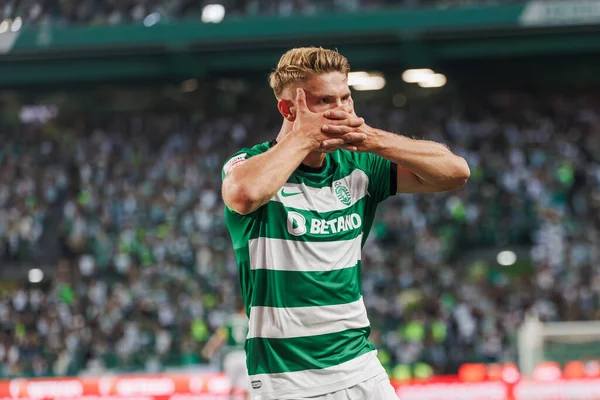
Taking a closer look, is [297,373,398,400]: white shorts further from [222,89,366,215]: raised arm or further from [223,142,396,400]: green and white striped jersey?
[222,89,366,215]: raised arm

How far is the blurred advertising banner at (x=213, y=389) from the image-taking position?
11672 millimetres


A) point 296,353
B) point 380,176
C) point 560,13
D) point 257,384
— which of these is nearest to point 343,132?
point 380,176

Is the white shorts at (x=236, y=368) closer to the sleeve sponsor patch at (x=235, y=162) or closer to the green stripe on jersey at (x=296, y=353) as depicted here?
the green stripe on jersey at (x=296, y=353)

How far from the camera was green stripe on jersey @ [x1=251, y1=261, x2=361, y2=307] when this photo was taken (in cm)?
323

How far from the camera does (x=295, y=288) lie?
10.6 ft

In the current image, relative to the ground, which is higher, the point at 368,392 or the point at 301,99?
the point at 301,99

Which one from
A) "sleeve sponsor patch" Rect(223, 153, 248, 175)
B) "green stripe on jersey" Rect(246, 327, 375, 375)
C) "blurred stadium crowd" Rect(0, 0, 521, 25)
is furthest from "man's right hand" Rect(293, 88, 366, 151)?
"blurred stadium crowd" Rect(0, 0, 521, 25)

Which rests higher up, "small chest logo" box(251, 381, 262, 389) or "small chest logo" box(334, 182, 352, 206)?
"small chest logo" box(334, 182, 352, 206)

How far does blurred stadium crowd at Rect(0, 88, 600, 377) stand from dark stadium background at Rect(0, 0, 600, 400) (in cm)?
5

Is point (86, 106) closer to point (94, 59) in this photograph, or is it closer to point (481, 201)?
point (94, 59)

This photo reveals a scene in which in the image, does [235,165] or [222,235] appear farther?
[222,235]

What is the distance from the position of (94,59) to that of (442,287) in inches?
389

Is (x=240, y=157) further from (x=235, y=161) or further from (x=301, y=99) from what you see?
(x=301, y=99)

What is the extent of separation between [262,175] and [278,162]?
7cm
